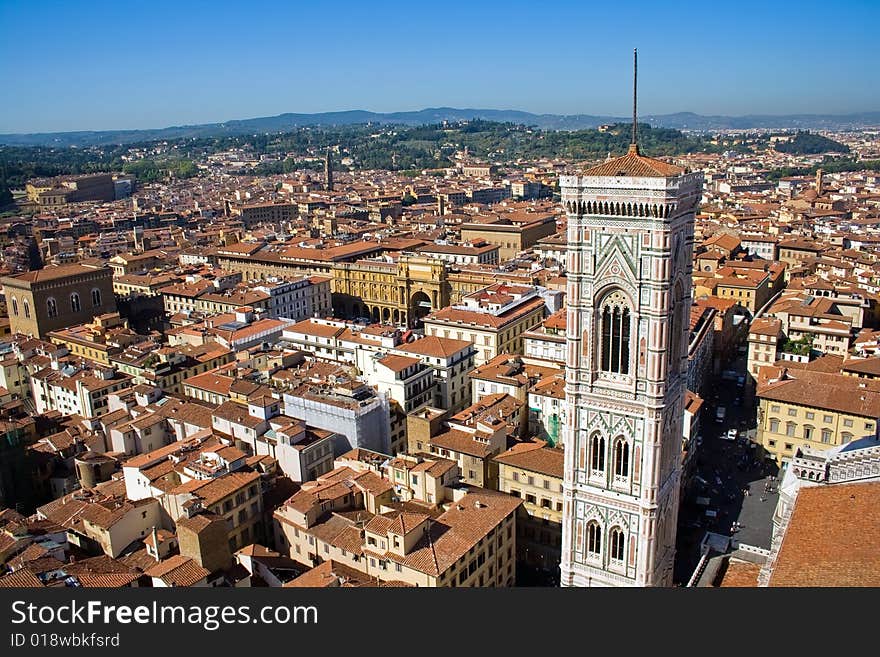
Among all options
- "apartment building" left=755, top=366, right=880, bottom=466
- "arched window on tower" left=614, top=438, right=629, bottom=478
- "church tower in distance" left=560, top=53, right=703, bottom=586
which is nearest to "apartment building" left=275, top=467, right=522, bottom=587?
"church tower in distance" left=560, top=53, right=703, bottom=586

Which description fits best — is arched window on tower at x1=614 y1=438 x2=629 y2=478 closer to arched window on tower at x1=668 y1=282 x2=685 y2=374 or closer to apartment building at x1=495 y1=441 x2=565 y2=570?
arched window on tower at x1=668 y1=282 x2=685 y2=374

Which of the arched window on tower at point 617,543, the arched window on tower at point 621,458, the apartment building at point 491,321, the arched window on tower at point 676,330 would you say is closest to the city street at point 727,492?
the arched window on tower at point 617,543

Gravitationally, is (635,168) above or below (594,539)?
above

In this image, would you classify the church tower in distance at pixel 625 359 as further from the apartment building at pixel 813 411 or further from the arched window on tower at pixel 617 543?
the apartment building at pixel 813 411

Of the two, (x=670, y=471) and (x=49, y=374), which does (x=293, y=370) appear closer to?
(x=49, y=374)

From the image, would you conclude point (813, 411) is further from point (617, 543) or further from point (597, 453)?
point (597, 453)

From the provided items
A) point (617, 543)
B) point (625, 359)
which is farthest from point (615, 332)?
point (617, 543)
